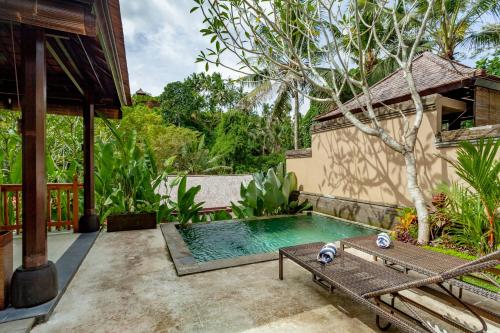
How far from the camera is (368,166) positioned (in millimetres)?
7281

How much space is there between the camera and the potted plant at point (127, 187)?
19.1ft

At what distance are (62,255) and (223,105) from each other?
24.9m

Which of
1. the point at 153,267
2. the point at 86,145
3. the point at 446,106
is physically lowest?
the point at 153,267

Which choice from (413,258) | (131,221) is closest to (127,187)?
(131,221)

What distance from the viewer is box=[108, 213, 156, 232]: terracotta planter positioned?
5562 mm

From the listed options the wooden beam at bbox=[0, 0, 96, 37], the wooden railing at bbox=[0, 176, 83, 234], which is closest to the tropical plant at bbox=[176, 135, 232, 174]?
the wooden railing at bbox=[0, 176, 83, 234]

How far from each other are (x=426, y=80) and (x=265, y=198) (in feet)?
17.2

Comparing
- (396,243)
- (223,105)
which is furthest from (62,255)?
(223,105)

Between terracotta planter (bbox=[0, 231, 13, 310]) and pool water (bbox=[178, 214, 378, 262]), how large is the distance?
2.71 meters

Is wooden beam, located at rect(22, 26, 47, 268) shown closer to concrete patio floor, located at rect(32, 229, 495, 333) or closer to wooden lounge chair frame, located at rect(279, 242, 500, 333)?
concrete patio floor, located at rect(32, 229, 495, 333)

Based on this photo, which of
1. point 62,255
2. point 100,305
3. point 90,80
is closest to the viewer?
point 100,305

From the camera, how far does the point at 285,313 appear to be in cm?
244

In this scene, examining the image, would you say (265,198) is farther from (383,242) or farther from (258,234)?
(383,242)

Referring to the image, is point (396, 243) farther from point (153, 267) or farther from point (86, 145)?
point (86, 145)
